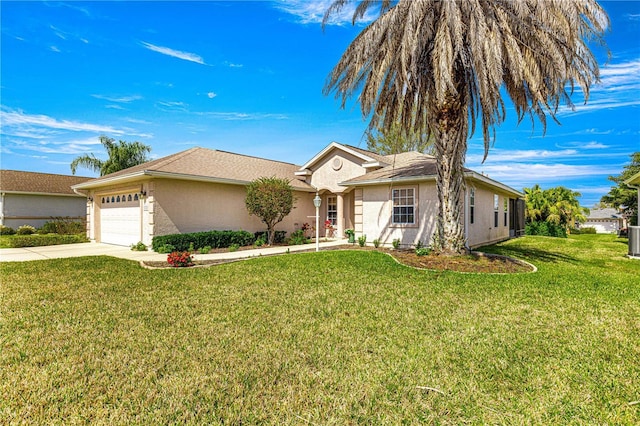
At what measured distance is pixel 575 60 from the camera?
8516mm

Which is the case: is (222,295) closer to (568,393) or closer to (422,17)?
(568,393)

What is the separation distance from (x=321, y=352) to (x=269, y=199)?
36.2 ft

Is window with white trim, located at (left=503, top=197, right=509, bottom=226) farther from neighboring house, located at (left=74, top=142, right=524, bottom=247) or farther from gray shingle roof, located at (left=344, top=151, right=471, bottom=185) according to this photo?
gray shingle roof, located at (left=344, top=151, right=471, bottom=185)

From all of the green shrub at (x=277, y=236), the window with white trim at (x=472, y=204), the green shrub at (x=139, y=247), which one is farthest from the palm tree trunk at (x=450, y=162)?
the green shrub at (x=139, y=247)

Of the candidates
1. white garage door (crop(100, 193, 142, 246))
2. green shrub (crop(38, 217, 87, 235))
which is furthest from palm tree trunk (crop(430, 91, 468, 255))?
green shrub (crop(38, 217, 87, 235))

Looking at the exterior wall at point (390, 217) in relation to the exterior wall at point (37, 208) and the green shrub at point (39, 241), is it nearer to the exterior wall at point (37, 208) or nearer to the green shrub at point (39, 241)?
the green shrub at point (39, 241)

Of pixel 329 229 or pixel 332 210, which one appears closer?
pixel 329 229

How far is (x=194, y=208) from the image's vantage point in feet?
46.4

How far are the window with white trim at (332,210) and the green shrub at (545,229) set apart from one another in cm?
1468

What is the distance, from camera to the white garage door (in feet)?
47.8

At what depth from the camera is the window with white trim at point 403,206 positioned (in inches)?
523

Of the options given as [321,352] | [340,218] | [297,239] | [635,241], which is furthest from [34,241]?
[635,241]

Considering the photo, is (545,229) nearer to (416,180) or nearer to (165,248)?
(416,180)

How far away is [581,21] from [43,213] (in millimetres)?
32224
